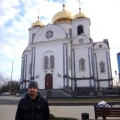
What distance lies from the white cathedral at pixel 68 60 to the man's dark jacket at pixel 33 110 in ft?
84.0

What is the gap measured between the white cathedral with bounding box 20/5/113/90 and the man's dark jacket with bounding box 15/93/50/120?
2561 cm

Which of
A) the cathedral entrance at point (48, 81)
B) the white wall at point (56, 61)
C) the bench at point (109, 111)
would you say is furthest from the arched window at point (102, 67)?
the bench at point (109, 111)

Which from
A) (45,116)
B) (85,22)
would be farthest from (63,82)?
(45,116)

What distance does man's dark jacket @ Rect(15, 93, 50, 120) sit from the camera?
3053 millimetres

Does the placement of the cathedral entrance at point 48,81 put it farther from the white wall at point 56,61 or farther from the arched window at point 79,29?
the arched window at point 79,29

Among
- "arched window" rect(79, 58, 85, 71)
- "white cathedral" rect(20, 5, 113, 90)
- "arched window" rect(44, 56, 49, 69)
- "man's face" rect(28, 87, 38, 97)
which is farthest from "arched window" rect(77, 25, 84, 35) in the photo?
"man's face" rect(28, 87, 38, 97)

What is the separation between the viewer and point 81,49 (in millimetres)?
32938

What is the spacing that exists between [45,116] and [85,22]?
34.9m

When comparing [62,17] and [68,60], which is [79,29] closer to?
[62,17]

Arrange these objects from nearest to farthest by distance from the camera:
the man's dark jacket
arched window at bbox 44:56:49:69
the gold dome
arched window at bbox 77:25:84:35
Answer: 1. the man's dark jacket
2. arched window at bbox 44:56:49:69
3. arched window at bbox 77:25:84:35
4. the gold dome

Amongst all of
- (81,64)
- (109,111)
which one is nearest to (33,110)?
(109,111)

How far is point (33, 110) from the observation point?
3.05 m

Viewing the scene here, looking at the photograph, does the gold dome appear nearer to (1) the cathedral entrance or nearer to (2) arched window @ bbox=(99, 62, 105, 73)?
(2) arched window @ bbox=(99, 62, 105, 73)

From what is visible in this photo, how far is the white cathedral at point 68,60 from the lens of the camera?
3015cm
